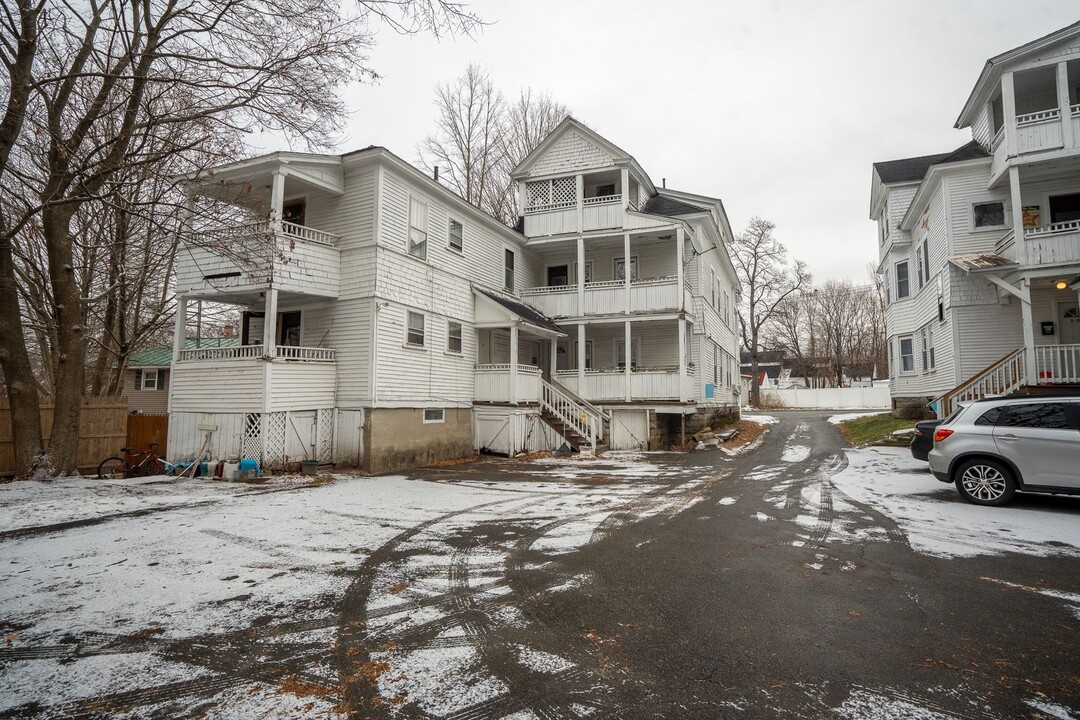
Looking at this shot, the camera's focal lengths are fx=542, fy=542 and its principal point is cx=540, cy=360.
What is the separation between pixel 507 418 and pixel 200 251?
948 centimetres

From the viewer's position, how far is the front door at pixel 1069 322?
15.1 meters

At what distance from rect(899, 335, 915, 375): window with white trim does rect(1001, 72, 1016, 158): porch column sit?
863 cm

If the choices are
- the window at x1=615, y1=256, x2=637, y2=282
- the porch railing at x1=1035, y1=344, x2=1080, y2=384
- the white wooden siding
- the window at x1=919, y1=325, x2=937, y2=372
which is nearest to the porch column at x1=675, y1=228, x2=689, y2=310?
the window at x1=615, y1=256, x2=637, y2=282

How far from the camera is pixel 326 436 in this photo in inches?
539

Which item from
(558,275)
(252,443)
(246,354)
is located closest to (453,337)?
(246,354)

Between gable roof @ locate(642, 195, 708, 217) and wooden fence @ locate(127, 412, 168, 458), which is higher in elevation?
gable roof @ locate(642, 195, 708, 217)

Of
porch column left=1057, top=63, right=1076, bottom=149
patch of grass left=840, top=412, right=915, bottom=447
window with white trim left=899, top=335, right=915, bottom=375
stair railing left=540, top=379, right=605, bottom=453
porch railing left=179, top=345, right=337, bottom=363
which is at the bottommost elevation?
patch of grass left=840, top=412, right=915, bottom=447

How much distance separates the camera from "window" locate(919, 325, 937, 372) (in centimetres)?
1911

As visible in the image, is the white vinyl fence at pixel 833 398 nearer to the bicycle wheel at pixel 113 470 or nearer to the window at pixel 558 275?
the window at pixel 558 275

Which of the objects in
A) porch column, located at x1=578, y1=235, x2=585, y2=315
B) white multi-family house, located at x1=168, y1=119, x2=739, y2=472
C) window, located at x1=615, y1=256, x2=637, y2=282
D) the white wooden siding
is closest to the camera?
white multi-family house, located at x1=168, y1=119, x2=739, y2=472

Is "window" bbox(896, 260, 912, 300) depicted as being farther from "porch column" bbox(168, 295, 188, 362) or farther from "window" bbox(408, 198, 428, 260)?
"porch column" bbox(168, 295, 188, 362)

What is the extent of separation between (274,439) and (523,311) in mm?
9092

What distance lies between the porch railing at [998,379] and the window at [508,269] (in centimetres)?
1404

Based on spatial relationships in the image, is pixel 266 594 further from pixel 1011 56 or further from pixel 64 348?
pixel 1011 56
